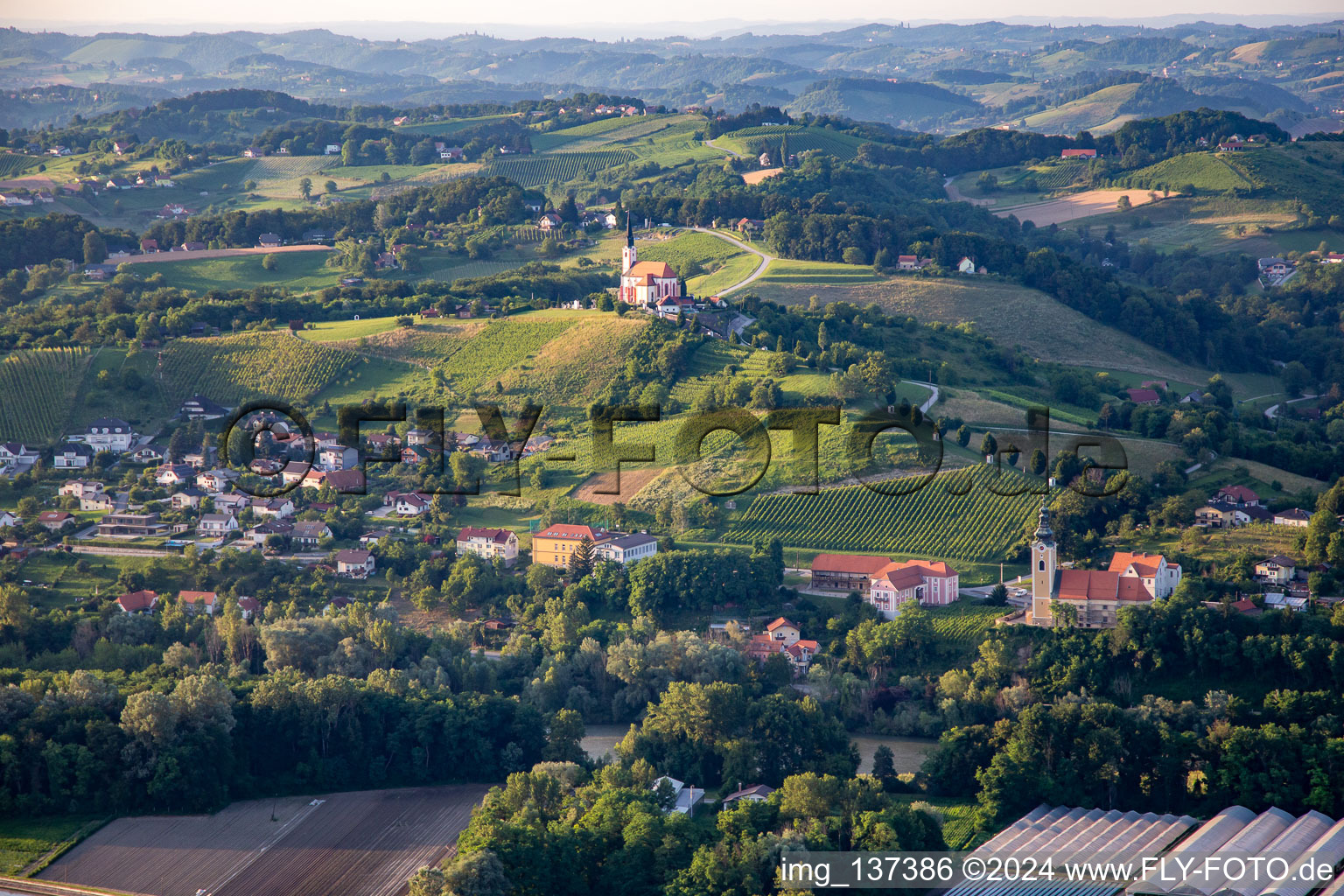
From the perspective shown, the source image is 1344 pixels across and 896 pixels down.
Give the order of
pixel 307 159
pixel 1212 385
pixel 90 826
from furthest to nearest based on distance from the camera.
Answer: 1. pixel 307 159
2. pixel 1212 385
3. pixel 90 826

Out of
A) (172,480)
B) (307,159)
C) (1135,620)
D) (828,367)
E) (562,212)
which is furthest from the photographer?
(307,159)

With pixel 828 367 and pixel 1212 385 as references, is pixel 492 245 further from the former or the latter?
pixel 1212 385

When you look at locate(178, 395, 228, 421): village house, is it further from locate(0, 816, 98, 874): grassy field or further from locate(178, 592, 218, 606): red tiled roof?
locate(0, 816, 98, 874): grassy field

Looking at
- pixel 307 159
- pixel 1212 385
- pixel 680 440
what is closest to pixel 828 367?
pixel 680 440

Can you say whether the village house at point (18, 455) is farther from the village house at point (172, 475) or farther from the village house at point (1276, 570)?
the village house at point (1276, 570)

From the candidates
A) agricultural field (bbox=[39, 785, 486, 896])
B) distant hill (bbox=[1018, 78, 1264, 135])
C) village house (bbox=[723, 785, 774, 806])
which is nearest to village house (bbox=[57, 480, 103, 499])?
agricultural field (bbox=[39, 785, 486, 896])

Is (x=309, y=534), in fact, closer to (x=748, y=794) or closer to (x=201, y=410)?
(x=201, y=410)

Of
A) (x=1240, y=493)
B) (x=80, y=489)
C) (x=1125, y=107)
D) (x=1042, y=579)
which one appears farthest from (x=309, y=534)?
(x=1125, y=107)
